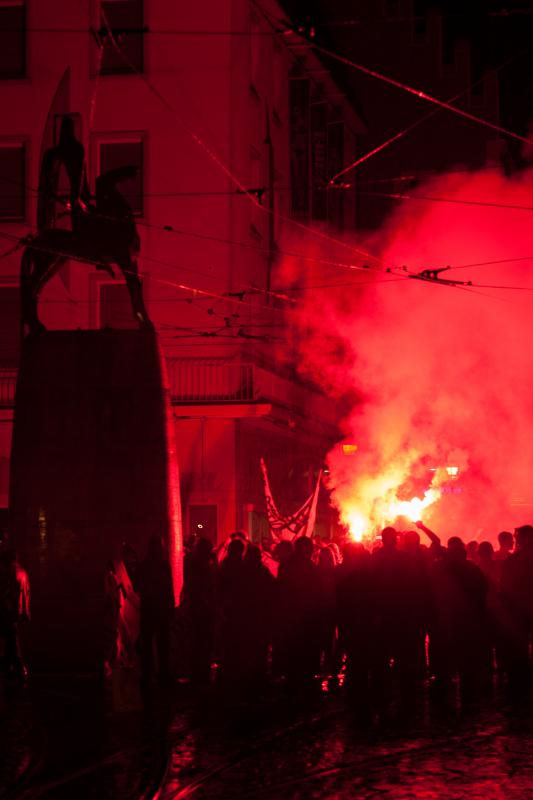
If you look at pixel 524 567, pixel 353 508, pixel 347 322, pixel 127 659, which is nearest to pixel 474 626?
pixel 524 567

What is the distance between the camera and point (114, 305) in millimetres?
30094

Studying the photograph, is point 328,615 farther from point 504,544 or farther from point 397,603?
point 504,544

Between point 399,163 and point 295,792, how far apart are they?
36929mm

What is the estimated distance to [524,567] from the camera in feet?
49.2

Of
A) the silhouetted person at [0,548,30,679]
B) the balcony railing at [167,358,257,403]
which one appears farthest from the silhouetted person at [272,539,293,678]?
the balcony railing at [167,358,257,403]

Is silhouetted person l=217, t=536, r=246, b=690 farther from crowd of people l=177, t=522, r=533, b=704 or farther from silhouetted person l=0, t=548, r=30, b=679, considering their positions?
silhouetted person l=0, t=548, r=30, b=679

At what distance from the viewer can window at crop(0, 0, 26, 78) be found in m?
30.2

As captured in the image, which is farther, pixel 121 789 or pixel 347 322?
pixel 347 322

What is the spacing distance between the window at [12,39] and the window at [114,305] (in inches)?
199

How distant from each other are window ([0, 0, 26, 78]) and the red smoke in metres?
7.75

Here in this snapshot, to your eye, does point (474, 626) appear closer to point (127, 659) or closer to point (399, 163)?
point (127, 659)

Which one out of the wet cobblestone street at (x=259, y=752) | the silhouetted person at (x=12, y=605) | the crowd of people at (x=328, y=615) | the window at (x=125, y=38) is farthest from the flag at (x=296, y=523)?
the window at (x=125, y=38)

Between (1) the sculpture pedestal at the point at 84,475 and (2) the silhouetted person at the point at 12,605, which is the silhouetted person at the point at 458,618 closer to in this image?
(1) the sculpture pedestal at the point at 84,475

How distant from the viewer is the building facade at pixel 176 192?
29.0 m
